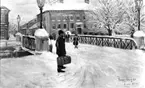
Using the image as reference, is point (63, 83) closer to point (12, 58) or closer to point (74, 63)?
point (74, 63)

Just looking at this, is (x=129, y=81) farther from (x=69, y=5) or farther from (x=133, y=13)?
(x=69, y=5)

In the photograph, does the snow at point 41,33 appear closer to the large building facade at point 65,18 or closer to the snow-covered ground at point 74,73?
the large building facade at point 65,18

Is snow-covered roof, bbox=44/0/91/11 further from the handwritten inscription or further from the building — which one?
the handwritten inscription

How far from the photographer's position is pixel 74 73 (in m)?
3.94

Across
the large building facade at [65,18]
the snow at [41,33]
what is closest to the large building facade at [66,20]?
the large building facade at [65,18]

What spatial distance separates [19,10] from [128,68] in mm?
2438

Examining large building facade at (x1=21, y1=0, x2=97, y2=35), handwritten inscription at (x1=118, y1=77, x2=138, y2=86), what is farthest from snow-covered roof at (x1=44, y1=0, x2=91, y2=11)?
handwritten inscription at (x1=118, y1=77, x2=138, y2=86)

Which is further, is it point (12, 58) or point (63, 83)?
point (12, 58)

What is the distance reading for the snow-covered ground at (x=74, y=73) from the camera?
3.45 m

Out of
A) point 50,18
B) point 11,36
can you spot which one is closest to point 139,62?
point 50,18

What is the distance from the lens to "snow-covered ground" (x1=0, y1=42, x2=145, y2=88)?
345 cm

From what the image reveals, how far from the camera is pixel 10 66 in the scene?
13.0ft

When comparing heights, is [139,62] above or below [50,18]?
below

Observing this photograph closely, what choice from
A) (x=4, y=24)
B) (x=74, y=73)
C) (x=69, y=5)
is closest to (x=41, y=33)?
(x=69, y=5)
